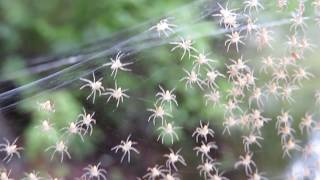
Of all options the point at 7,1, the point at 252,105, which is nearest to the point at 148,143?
the point at 252,105

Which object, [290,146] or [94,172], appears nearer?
[94,172]

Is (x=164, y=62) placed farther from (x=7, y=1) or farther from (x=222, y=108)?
(x=7, y=1)

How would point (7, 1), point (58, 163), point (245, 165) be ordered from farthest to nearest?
point (7, 1) → point (245, 165) → point (58, 163)

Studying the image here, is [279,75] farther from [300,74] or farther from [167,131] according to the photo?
[167,131]

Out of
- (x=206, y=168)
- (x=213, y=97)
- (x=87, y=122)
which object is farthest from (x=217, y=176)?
(x=87, y=122)

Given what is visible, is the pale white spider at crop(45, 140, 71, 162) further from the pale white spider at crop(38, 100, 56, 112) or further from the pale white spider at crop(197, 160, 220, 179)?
the pale white spider at crop(197, 160, 220, 179)

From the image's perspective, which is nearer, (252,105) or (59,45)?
(252,105)

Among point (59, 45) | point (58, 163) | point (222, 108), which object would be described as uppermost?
point (59, 45)
